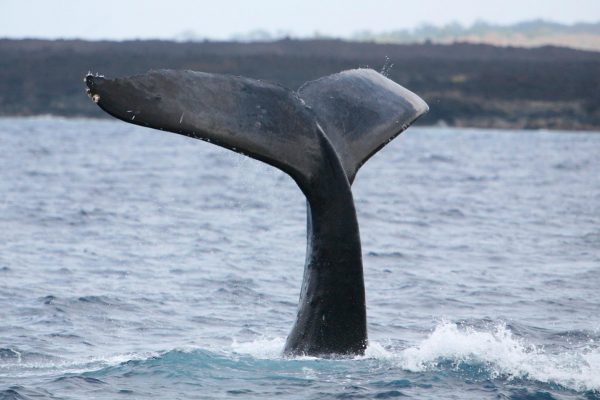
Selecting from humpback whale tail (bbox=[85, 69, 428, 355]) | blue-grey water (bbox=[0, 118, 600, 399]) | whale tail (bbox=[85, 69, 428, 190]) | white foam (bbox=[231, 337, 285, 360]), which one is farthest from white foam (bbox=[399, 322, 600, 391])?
whale tail (bbox=[85, 69, 428, 190])

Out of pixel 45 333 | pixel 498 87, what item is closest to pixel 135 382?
pixel 45 333

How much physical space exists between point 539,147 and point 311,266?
47.1 meters

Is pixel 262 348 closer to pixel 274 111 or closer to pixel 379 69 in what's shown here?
pixel 274 111

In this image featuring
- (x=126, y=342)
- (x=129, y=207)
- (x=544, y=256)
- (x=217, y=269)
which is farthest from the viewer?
(x=129, y=207)

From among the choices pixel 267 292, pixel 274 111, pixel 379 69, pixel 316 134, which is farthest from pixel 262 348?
pixel 379 69

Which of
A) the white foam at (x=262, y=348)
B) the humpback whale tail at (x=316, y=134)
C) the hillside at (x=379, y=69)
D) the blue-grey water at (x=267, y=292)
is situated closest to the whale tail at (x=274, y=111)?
the humpback whale tail at (x=316, y=134)

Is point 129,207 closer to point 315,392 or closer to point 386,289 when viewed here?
point 386,289

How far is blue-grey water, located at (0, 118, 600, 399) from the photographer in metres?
8.43

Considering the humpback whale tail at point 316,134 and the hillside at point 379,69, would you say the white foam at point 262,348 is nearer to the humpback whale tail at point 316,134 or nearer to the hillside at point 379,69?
the humpback whale tail at point 316,134

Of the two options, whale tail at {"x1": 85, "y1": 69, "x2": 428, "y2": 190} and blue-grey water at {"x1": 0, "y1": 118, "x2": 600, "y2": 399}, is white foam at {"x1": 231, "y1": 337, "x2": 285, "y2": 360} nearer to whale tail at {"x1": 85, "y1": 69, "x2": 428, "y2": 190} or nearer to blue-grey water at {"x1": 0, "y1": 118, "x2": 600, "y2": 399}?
blue-grey water at {"x1": 0, "y1": 118, "x2": 600, "y2": 399}

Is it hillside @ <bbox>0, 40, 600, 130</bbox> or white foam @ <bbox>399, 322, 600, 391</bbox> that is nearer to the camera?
white foam @ <bbox>399, 322, 600, 391</bbox>

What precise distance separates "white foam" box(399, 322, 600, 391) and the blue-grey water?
0.02 meters

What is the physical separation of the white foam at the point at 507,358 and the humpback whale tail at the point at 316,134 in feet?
3.60

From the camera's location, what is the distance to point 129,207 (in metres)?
21.6
